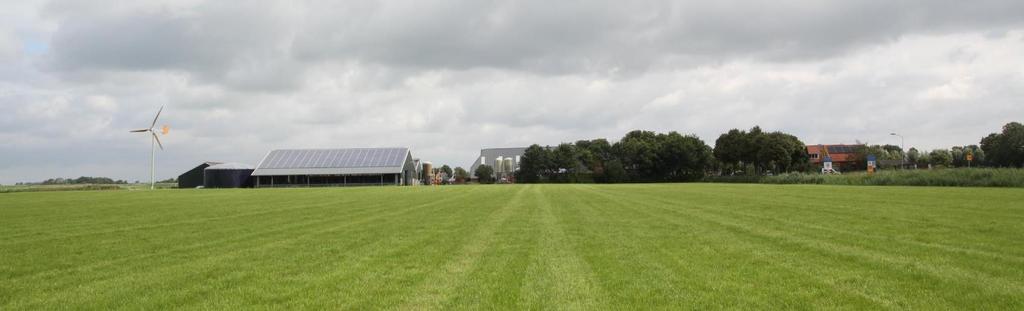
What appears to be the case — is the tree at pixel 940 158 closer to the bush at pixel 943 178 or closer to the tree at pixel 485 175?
the tree at pixel 485 175

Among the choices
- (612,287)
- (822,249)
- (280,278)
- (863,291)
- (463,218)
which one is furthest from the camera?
(463,218)

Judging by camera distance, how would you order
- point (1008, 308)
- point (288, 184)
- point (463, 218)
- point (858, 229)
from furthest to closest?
point (288, 184)
point (463, 218)
point (858, 229)
point (1008, 308)

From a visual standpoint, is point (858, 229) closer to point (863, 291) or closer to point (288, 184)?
point (863, 291)

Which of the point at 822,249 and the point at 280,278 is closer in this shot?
the point at 280,278

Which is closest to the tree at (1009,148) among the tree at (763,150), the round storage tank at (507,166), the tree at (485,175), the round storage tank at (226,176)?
the tree at (763,150)

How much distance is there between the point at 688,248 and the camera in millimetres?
11227

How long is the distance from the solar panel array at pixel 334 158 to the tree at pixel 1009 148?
8907 cm

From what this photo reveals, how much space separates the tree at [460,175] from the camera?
126500 millimetres

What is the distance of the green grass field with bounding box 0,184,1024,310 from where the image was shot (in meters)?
7.07

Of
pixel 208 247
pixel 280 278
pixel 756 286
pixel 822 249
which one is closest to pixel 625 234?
pixel 822 249

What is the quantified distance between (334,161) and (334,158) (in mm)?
1029

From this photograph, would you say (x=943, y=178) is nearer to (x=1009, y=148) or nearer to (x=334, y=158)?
(x=1009, y=148)

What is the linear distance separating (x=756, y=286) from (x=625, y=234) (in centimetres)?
628

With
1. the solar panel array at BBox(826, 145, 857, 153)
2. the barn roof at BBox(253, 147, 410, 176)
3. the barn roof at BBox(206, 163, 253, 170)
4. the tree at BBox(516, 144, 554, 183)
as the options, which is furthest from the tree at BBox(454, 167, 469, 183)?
the solar panel array at BBox(826, 145, 857, 153)
